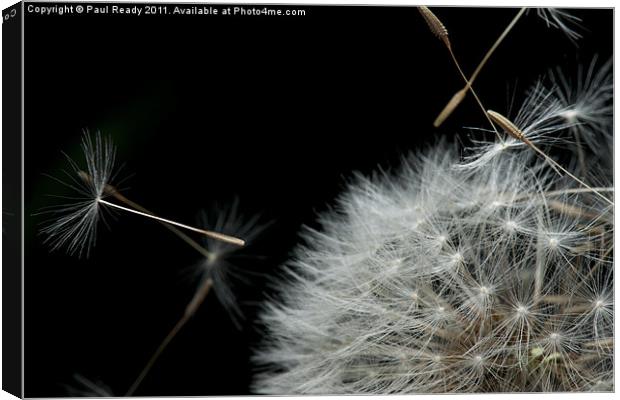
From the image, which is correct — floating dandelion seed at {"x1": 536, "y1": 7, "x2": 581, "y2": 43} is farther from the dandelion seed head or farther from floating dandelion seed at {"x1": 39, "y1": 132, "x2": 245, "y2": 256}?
floating dandelion seed at {"x1": 39, "y1": 132, "x2": 245, "y2": 256}

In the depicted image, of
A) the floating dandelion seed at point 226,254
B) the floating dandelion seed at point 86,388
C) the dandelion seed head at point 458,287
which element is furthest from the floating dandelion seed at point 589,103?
the floating dandelion seed at point 86,388

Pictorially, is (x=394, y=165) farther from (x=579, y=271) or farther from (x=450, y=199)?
(x=579, y=271)

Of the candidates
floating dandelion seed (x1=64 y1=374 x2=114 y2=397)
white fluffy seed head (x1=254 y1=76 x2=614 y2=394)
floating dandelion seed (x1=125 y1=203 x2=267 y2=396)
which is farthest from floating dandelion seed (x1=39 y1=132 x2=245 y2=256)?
white fluffy seed head (x1=254 y1=76 x2=614 y2=394)

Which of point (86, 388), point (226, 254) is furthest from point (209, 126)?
point (86, 388)

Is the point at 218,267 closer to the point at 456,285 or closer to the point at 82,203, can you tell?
the point at 82,203

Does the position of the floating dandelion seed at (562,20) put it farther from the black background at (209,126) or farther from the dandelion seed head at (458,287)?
the dandelion seed head at (458,287)

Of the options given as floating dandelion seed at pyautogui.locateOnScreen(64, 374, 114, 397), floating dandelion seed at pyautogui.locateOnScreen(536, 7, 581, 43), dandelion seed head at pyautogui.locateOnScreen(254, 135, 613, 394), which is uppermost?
floating dandelion seed at pyautogui.locateOnScreen(536, 7, 581, 43)
